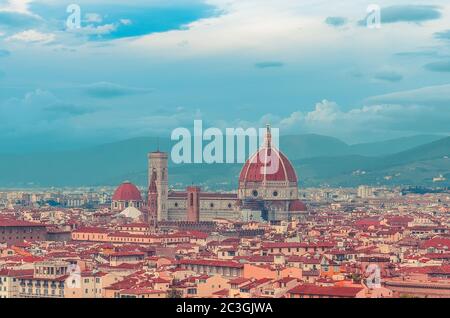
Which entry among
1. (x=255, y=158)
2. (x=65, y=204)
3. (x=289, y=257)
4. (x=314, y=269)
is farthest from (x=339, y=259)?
(x=65, y=204)

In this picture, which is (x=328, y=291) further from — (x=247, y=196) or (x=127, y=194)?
(x=127, y=194)

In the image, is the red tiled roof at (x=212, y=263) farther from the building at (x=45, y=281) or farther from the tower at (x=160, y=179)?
the tower at (x=160, y=179)

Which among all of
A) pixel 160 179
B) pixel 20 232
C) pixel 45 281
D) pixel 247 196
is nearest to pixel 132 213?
pixel 160 179

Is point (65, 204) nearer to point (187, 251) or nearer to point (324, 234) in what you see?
point (324, 234)

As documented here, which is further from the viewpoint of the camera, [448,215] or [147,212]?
[448,215]

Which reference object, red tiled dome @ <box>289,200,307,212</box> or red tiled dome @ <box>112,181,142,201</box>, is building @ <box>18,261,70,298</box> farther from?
red tiled dome @ <box>112,181,142,201</box>

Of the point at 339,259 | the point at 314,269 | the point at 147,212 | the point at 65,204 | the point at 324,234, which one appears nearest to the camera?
the point at 314,269
